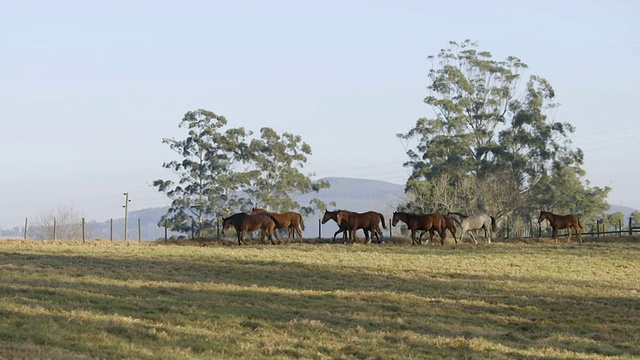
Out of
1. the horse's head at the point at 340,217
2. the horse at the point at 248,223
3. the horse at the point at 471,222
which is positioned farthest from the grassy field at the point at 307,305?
the horse at the point at 471,222

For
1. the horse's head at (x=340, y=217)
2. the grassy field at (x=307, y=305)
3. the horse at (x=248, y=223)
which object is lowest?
the grassy field at (x=307, y=305)

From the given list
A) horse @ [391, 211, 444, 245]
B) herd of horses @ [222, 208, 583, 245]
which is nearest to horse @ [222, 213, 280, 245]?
herd of horses @ [222, 208, 583, 245]

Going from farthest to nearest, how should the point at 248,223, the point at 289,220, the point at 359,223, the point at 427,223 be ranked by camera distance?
the point at 289,220, the point at 359,223, the point at 427,223, the point at 248,223

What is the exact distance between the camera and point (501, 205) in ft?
260

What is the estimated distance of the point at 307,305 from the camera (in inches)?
870

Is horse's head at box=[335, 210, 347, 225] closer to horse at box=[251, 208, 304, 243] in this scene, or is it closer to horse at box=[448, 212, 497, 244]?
horse at box=[251, 208, 304, 243]

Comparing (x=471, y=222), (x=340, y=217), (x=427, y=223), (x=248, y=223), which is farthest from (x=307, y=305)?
(x=471, y=222)

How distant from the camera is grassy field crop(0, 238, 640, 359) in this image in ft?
50.3

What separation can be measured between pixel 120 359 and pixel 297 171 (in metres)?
73.3

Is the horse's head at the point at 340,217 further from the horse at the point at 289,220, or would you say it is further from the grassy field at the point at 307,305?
the grassy field at the point at 307,305

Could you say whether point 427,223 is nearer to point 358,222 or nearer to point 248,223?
point 358,222

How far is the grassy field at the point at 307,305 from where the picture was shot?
50.3 ft

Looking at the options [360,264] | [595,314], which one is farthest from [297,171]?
[595,314]

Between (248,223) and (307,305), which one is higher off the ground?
(248,223)
